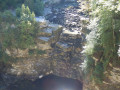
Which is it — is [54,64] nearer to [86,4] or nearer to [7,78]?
[7,78]

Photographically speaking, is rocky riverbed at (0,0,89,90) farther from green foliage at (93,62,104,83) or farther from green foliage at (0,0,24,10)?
green foliage at (0,0,24,10)

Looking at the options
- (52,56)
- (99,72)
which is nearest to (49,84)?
(52,56)

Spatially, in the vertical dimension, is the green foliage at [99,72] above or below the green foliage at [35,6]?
below

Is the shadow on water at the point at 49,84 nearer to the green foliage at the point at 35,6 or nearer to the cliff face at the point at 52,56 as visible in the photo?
the cliff face at the point at 52,56

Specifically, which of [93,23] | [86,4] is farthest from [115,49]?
[86,4]

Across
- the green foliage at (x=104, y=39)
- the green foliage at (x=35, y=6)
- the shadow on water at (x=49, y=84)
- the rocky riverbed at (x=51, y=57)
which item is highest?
the green foliage at (x=35, y=6)

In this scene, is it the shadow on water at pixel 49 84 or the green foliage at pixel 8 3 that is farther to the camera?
the green foliage at pixel 8 3

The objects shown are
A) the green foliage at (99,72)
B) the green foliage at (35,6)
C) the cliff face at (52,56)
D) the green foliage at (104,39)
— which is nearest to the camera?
the green foliage at (104,39)

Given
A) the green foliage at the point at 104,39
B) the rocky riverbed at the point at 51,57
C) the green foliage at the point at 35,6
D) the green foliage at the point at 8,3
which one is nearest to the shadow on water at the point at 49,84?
the rocky riverbed at the point at 51,57
